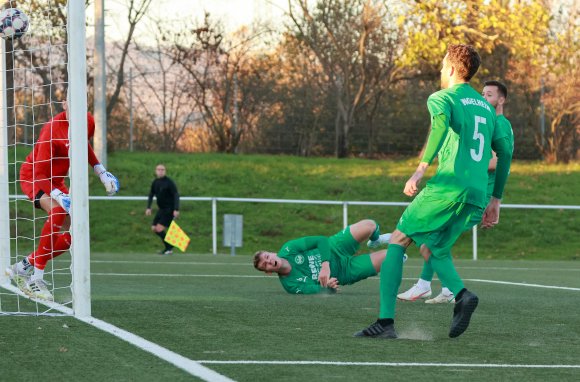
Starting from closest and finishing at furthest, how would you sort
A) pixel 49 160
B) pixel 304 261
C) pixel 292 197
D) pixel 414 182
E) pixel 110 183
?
pixel 414 182, pixel 110 183, pixel 49 160, pixel 304 261, pixel 292 197

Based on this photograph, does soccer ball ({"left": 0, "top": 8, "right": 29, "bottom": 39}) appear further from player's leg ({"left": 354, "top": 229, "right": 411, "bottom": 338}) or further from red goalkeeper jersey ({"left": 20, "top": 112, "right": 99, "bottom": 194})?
player's leg ({"left": 354, "top": 229, "right": 411, "bottom": 338})

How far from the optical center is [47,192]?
11.0 metres

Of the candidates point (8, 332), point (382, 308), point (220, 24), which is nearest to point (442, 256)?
point (382, 308)

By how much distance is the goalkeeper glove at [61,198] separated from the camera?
10680 mm

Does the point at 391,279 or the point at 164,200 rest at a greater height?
the point at 391,279

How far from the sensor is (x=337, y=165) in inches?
1435

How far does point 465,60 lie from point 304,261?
3.80 m

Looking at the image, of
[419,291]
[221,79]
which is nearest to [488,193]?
[419,291]

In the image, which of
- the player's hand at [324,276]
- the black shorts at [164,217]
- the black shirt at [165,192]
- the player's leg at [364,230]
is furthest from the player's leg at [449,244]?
the black shorts at [164,217]

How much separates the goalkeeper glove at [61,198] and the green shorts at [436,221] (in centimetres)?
393

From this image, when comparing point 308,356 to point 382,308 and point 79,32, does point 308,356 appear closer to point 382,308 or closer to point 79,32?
point 382,308

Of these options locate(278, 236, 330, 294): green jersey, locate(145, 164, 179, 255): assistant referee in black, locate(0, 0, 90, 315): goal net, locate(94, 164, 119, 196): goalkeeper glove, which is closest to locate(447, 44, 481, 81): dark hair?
locate(0, 0, 90, 315): goal net

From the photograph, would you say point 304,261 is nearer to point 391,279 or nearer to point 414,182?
point 391,279

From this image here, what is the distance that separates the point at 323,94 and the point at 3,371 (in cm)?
3471
